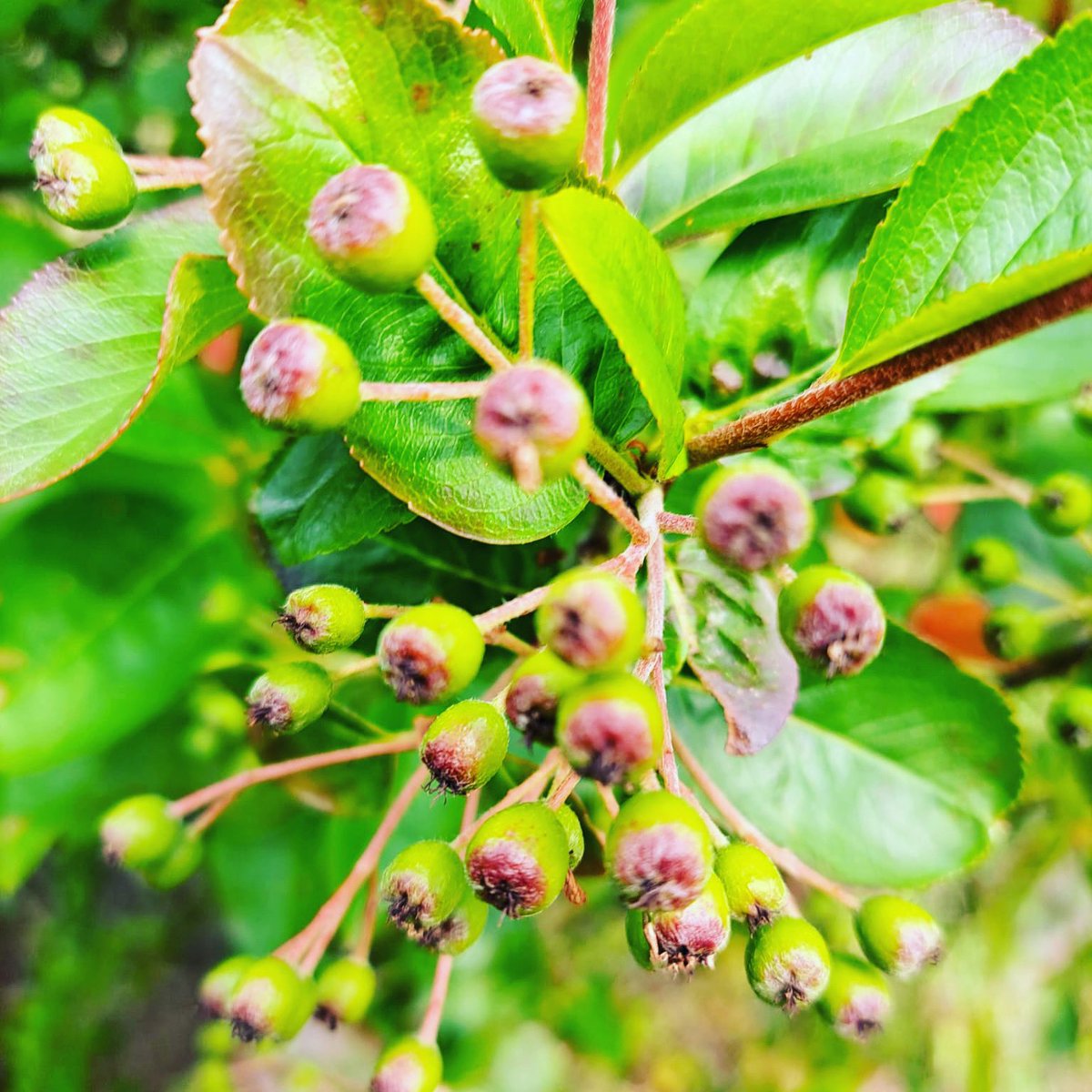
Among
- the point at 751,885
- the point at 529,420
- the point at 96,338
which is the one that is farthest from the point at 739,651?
the point at 96,338

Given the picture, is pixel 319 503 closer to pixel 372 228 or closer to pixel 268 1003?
pixel 372 228

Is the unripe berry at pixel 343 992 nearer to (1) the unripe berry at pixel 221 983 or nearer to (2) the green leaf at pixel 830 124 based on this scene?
(1) the unripe berry at pixel 221 983

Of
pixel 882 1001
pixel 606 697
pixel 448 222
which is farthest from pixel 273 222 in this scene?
pixel 882 1001

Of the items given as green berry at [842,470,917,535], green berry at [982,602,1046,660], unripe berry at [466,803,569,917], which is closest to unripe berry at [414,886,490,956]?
unripe berry at [466,803,569,917]

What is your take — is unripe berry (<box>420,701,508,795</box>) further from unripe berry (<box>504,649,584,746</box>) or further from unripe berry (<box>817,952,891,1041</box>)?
unripe berry (<box>817,952,891,1041</box>)

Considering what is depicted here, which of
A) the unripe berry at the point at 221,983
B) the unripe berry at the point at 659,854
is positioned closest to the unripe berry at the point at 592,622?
the unripe berry at the point at 659,854

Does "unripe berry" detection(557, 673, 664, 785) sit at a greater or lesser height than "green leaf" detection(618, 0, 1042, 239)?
lesser
